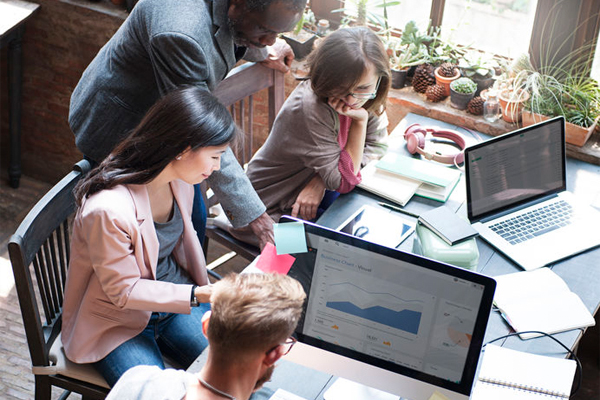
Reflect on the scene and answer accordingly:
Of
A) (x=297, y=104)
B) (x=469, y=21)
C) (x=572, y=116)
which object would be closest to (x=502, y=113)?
(x=572, y=116)

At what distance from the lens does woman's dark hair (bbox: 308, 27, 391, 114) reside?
2.30 meters

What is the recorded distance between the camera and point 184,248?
222 cm

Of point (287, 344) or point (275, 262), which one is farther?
point (275, 262)

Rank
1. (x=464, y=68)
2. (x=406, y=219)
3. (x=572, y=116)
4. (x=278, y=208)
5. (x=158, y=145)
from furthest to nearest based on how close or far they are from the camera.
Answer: (x=464, y=68) < (x=572, y=116) < (x=278, y=208) < (x=406, y=219) < (x=158, y=145)

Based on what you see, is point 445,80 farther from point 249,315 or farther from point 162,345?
point 249,315

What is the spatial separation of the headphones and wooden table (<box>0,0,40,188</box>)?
1.90 m

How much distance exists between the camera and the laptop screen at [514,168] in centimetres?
221

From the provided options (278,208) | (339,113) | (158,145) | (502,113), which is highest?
(158,145)

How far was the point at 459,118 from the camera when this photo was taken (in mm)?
2957

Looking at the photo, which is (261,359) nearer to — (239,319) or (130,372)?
(239,319)

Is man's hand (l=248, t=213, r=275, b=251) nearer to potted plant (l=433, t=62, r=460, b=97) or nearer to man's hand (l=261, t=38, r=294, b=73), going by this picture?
man's hand (l=261, t=38, r=294, b=73)

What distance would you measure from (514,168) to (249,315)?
1.24 m

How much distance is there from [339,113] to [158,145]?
76cm

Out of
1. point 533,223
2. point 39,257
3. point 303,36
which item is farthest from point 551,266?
point 303,36
